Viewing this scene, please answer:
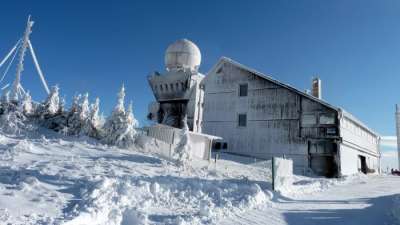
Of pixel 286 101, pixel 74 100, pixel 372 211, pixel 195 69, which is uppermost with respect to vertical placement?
pixel 195 69

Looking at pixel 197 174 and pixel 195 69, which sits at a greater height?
pixel 195 69

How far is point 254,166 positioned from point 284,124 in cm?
729

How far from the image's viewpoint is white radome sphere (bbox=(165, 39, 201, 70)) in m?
42.1

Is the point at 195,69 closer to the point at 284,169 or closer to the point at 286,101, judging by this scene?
the point at 286,101

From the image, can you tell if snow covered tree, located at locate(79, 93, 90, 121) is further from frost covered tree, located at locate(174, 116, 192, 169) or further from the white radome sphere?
the white radome sphere

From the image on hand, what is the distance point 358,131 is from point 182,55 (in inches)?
909

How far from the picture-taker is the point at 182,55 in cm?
4206

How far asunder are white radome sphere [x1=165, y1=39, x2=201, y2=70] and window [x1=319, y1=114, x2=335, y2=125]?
61.1 ft

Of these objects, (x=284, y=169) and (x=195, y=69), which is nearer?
(x=284, y=169)

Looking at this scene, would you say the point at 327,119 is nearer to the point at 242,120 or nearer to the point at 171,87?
the point at 242,120

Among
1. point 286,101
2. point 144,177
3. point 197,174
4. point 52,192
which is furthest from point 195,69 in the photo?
point 52,192

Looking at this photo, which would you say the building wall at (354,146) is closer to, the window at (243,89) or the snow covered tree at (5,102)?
the window at (243,89)

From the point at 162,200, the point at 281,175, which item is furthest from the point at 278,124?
the point at 162,200

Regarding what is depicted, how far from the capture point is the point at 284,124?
31.5 metres
